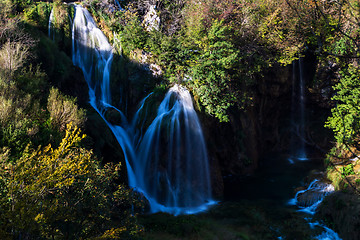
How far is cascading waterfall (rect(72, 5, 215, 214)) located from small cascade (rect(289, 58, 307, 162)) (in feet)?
36.2

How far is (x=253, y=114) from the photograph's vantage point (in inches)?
787

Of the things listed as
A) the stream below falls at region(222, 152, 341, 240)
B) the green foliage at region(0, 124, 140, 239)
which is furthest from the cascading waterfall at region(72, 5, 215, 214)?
the green foliage at region(0, 124, 140, 239)

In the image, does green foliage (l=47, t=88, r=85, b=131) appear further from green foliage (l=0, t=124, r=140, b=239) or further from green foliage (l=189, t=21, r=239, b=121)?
green foliage (l=189, t=21, r=239, b=121)

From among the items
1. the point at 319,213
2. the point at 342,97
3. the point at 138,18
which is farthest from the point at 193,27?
the point at 319,213

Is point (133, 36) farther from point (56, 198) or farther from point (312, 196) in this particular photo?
point (312, 196)

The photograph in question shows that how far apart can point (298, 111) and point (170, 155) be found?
14382 millimetres

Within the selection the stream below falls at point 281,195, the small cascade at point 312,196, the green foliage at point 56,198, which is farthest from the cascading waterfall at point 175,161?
the green foliage at point 56,198

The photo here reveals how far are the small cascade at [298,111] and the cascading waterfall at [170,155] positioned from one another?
11046 mm

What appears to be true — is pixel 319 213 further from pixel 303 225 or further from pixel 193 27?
pixel 193 27

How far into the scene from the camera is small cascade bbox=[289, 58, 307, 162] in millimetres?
20609

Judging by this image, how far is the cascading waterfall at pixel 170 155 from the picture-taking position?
13031 mm

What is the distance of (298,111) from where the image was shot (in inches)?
861

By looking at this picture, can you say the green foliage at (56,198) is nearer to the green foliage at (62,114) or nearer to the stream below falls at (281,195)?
the green foliage at (62,114)

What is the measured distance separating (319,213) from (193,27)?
13.1 m
